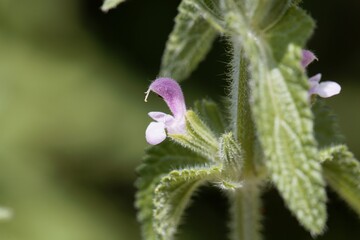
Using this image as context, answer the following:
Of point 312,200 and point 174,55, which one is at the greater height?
point 174,55

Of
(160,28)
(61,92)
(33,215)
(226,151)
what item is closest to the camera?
(226,151)

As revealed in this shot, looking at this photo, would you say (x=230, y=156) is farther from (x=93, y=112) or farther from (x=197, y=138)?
(x=93, y=112)

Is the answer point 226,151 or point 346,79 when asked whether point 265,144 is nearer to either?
point 226,151

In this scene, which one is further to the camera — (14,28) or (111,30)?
(111,30)

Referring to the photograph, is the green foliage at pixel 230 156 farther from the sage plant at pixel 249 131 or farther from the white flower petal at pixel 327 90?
the white flower petal at pixel 327 90

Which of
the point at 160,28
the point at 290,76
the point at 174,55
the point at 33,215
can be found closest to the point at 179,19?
the point at 174,55

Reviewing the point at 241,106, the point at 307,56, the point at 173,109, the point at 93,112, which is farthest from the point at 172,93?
the point at 93,112

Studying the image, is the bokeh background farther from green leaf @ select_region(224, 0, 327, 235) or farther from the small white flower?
green leaf @ select_region(224, 0, 327, 235)
